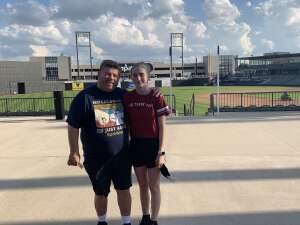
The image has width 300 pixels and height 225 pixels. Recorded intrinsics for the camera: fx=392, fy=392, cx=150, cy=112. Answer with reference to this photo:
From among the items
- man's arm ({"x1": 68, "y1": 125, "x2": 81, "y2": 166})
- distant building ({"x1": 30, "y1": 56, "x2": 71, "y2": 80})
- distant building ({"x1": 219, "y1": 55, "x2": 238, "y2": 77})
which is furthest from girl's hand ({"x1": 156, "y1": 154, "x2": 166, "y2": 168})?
distant building ({"x1": 219, "y1": 55, "x2": 238, "y2": 77})

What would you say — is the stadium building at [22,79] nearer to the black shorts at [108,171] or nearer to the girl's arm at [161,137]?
the black shorts at [108,171]

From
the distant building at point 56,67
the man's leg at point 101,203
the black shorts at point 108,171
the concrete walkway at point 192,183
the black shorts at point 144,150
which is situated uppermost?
the distant building at point 56,67

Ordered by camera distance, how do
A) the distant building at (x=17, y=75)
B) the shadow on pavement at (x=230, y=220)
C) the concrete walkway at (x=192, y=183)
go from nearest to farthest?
the shadow on pavement at (x=230, y=220) < the concrete walkway at (x=192, y=183) < the distant building at (x=17, y=75)

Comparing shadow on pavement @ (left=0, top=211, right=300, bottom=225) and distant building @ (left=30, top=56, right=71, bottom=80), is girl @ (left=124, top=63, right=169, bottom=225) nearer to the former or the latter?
shadow on pavement @ (left=0, top=211, right=300, bottom=225)

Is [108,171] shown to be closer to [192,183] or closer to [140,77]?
[140,77]

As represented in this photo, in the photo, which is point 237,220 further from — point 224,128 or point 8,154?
point 224,128

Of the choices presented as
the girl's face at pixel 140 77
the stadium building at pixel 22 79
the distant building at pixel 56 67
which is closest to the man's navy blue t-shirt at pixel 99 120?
the girl's face at pixel 140 77

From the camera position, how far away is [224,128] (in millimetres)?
12000

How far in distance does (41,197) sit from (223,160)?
3576 mm

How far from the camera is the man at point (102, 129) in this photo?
3771 mm

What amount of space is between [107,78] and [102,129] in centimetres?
49

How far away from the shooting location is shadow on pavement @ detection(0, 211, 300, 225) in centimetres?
446

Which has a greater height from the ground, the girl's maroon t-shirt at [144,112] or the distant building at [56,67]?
the distant building at [56,67]

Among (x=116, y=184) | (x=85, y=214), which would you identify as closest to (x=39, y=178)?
(x=85, y=214)
